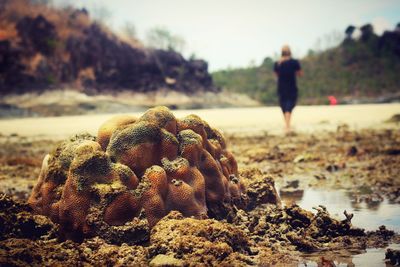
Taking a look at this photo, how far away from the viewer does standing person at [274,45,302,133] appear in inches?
509

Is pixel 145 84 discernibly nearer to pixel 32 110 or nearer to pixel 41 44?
pixel 41 44

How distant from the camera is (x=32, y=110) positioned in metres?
31.4

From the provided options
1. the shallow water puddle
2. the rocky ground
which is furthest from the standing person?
the rocky ground

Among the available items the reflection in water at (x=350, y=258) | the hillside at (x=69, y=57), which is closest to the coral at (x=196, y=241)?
the reflection in water at (x=350, y=258)

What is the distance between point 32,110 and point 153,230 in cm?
2946

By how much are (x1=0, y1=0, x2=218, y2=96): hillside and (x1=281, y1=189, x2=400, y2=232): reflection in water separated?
3126 cm

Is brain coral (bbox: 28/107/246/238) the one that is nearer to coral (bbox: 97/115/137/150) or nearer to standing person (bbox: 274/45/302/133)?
coral (bbox: 97/115/137/150)

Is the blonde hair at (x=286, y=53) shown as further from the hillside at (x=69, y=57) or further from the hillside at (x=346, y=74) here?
the hillside at (x=346, y=74)

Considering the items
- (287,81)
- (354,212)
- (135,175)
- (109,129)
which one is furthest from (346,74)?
(135,175)

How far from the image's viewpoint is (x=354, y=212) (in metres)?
5.10

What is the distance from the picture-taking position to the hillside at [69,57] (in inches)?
1436

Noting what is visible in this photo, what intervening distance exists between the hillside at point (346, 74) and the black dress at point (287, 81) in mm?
34491

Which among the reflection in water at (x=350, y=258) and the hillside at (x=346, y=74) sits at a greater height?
the hillside at (x=346, y=74)

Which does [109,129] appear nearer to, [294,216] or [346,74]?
[294,216]
